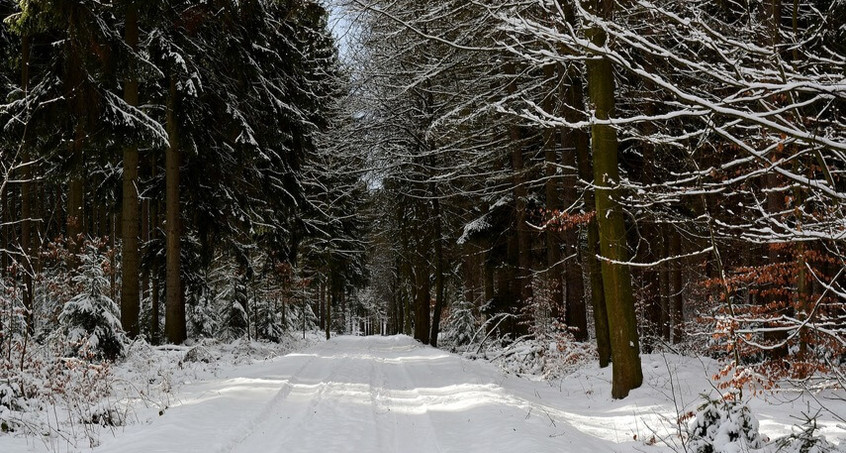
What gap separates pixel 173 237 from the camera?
1485 centimetres

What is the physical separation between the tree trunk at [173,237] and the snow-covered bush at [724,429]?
44.2ft

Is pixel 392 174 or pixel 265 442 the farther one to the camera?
pixel 392 174

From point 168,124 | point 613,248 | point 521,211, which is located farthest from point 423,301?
point 613,248

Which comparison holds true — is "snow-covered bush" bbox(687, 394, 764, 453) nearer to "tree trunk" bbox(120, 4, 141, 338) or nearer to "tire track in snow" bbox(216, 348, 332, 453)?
"tire track in snow" bbox(216, 348, 332, 453)

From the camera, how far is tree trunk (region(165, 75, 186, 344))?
14641 millimetres

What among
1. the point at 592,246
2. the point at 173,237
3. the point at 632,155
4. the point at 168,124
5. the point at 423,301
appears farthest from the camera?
the point at 423,301

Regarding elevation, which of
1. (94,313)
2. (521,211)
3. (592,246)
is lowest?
(94,313)

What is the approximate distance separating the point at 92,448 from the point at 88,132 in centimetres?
837

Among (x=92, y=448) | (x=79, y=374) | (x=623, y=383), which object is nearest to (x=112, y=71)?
(x=79, y=374)

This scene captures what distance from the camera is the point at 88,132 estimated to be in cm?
1183

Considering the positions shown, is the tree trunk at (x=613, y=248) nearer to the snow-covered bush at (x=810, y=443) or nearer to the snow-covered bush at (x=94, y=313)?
the snow-covered bush at (x=810, y=443)

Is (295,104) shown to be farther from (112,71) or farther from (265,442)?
(265,442)

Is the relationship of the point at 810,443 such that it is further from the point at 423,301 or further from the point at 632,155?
the point at 423,301

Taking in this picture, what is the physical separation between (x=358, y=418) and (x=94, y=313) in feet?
23.1
